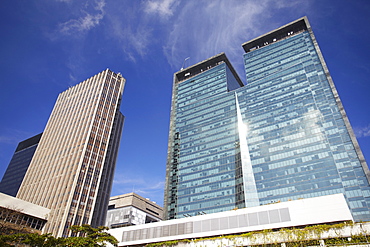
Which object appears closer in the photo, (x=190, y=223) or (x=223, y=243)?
(x=223, y=243)

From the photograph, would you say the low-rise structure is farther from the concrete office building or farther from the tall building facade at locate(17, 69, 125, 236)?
the concrete office building

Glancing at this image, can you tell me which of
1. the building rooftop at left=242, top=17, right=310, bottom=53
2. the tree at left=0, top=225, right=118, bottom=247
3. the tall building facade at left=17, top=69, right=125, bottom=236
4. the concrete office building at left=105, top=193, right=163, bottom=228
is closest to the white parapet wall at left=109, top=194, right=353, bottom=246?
the tree at left=0, top=225, right=118, bottom=247

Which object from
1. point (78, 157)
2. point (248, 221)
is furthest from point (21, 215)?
point (248, 221)

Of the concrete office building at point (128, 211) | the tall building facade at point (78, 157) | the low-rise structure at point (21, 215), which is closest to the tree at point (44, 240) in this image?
the low-rise structure at point (21, 215)

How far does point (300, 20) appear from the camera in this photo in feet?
434

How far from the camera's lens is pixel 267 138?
365 feet

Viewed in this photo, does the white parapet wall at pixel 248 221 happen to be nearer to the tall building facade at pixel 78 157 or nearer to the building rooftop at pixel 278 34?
the tall building facade at pixel 78 157

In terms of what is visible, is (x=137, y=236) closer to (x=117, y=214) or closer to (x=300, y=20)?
(x=117, y=214)

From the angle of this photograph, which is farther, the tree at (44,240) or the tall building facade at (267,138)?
the tall building facade at (267,138)

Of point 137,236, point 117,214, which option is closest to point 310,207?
point 137,236

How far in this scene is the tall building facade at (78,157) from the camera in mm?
97500

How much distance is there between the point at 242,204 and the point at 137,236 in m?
50.4

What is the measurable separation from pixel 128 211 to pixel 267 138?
305 feet

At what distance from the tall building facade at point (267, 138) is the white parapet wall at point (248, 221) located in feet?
145
